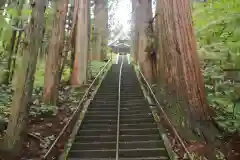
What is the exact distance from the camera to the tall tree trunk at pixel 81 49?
47.0 ft

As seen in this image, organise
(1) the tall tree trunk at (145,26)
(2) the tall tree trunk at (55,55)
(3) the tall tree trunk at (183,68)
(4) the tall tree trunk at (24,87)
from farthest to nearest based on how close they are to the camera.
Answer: (1) the tall tree trunk at (145,26), (2) the tall tree trunk at (55,55), (3) the tall tree trunk at (183,68), (4) the tall tree trunk at (24,87)

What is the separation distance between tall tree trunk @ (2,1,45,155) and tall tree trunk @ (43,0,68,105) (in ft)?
13.8

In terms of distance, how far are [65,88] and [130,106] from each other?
3.91 meters

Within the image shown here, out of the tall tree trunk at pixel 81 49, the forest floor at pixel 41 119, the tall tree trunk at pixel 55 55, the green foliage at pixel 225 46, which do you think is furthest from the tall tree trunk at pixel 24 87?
the tall tree trunk at pixel 81 49

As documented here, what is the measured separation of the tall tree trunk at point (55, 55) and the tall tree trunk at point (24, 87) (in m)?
4.21

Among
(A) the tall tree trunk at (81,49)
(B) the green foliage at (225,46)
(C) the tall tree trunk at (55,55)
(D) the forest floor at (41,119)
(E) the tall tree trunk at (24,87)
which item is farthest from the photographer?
(A) the tall tree trunk at (81,49)

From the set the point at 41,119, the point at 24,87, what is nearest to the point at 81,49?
the point at 41,119

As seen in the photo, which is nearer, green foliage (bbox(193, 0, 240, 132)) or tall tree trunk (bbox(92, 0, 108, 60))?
green foliage (bbox(193, 0, 240, 132))

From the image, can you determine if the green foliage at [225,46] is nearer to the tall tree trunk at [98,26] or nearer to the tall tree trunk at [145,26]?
the tall tree trunk at [145,26]

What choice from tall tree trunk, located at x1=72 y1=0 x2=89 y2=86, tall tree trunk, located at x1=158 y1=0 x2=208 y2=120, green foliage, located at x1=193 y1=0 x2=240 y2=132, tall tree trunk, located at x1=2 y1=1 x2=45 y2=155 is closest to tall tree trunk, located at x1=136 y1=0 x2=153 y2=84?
tall tree trunk, located at x1=72 y1=0 x2=89 y2=86

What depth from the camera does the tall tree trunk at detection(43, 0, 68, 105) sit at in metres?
10.3

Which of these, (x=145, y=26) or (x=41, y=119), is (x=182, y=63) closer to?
(x=41, y=119)

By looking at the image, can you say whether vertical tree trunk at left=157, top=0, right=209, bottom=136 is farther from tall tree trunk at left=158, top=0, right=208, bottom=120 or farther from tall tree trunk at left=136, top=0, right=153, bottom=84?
tall tree trunk at left=136, top=0, right=153, bottom=84

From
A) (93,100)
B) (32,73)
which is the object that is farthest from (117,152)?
(93,100)
